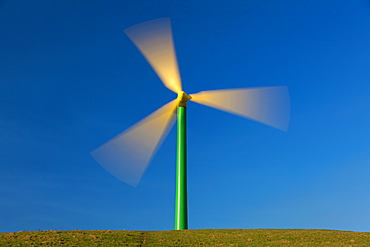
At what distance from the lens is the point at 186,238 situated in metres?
37.3

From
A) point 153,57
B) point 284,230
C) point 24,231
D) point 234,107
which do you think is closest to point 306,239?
point 284,230

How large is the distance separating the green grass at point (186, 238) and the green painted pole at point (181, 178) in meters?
1.49

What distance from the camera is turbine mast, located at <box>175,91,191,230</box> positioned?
4212 cm

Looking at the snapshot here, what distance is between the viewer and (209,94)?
44.5 m

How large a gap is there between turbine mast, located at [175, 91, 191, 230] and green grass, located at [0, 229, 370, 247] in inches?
60.9

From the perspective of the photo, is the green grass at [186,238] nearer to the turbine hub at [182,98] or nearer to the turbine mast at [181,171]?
the turbine mast at [181,171]

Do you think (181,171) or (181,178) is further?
(181,171)

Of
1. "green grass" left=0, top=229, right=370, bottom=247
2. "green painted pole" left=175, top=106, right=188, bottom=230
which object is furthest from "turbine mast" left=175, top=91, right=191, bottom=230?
"green grass" left=0, top=229, right=370, bottom=247

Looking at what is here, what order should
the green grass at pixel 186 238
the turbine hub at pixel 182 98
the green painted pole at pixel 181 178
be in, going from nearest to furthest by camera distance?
the green grass at pixel 186 238 → the green painted pole at pixel 181 178 → the turbine hub at pixel 182 98

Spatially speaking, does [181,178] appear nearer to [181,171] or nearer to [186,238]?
[181,171]

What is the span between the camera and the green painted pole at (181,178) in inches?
1657

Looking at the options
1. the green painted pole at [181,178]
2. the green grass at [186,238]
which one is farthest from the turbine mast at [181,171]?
the green grass at [186,238]

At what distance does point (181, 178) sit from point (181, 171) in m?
0.65

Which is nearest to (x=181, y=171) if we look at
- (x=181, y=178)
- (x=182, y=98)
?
(x=181, y=178)
